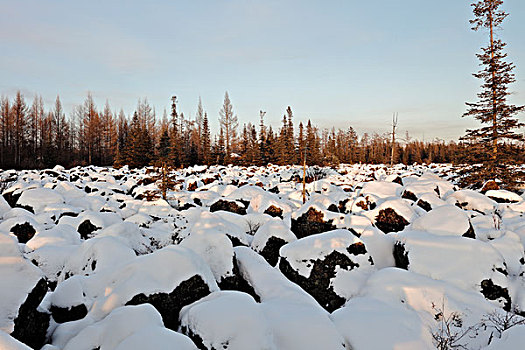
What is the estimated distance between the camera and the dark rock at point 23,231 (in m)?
9.20

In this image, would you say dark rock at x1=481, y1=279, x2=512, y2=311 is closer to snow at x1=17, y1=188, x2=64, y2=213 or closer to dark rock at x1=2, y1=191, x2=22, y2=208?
snow at x1=17, y1=188, x2=64, y2=213

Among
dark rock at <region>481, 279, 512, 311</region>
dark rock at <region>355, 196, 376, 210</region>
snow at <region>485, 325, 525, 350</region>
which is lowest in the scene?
dark rock at <region>481, 279, 512, 311</region>

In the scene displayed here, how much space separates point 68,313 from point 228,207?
31.8 feet

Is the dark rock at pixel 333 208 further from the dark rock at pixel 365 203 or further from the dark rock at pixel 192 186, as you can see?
the dark rock at pixel 192 186

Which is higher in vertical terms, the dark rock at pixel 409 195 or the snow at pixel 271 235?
the dark rock at pixel 409 195

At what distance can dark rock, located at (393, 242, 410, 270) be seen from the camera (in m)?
6.72

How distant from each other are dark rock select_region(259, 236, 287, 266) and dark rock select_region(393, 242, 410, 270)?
274 cm

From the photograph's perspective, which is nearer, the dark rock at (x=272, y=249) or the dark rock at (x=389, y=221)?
the dark rock at (x=272, y=249)

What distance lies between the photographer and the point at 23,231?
30.6 ft

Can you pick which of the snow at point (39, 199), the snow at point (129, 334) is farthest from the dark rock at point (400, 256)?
the snow at point (39, 199)

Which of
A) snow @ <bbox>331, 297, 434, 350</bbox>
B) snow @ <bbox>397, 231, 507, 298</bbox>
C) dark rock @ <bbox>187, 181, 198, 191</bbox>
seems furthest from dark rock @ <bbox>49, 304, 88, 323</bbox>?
dark rock @ <bbox>187, 181, 198, 191</bbox>

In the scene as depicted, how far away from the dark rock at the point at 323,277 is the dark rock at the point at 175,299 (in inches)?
98.6

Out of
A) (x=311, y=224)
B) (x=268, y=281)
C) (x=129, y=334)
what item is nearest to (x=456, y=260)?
(x=268, y=281)

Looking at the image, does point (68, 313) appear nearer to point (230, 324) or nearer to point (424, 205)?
point (230, 324)
